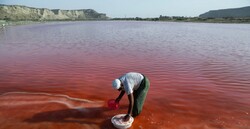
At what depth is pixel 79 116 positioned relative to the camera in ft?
16.8

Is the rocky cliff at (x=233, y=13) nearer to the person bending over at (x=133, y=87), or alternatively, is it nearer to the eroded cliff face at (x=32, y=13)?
the eroded cliff face at (x=32, y=13)

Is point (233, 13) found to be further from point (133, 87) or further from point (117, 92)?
point (133, 87)

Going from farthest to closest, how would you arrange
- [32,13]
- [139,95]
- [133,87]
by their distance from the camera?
1. [32,13]
2. [139,95]
3. [133,87]

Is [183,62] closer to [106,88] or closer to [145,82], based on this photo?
[106,88]

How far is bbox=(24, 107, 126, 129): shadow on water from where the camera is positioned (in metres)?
4.89

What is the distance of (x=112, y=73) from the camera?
341 inches

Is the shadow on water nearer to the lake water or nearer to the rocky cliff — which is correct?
the lake water

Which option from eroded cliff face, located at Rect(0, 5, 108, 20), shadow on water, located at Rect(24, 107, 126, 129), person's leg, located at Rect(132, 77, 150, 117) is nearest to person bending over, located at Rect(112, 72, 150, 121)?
person's leg, located at Rect(132, 77, 150, 117)

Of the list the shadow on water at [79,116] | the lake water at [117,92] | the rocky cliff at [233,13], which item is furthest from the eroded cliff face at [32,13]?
the rocky cliff at [233,13]

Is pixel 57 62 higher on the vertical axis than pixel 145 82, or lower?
lower

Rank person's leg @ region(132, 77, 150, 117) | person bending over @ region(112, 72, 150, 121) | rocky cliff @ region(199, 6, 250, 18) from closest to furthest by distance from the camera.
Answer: person bending over @ region(112, 72, 150, 121) < person's leg @ region(132, 77, 150, 117) < rocky cliff @ region(199, 6, 250, 18)

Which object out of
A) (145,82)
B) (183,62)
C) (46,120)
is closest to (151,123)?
(145,82)

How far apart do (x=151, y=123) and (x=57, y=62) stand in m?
6.92

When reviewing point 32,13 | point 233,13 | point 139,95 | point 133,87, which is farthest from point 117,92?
point 233,13
